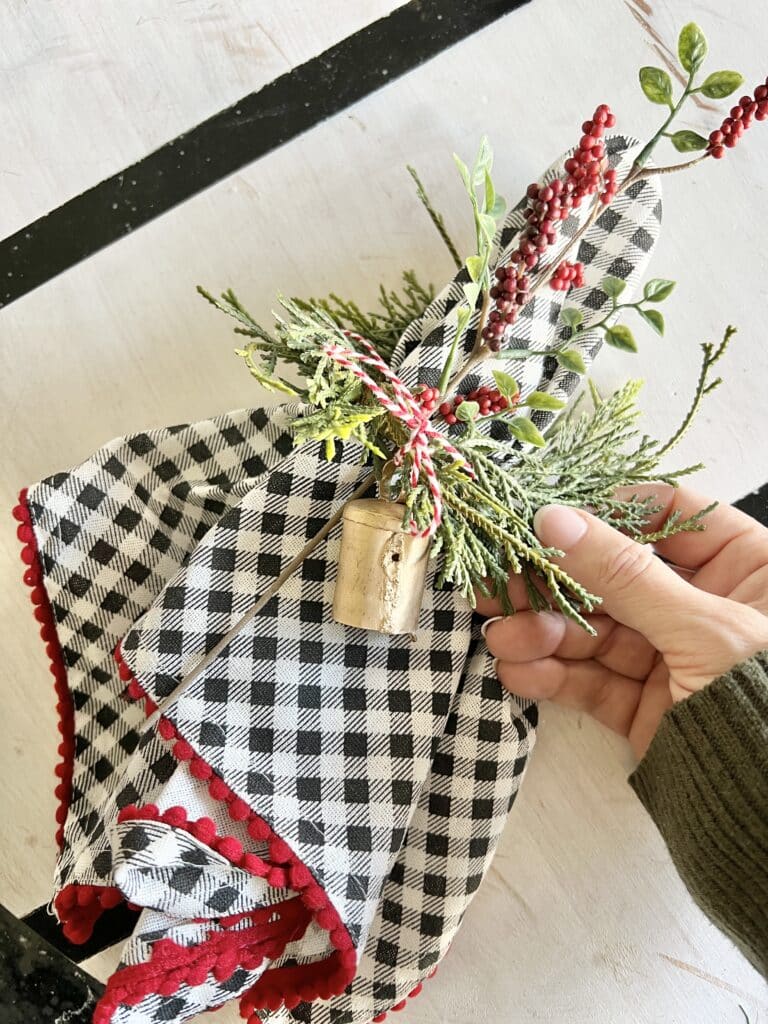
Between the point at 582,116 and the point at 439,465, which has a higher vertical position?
the point at 582,116

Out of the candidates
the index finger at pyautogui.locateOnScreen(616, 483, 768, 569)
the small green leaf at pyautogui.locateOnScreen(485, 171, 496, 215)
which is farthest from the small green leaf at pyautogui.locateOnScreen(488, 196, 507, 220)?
the index finger at pyautogui.locateOnScreen(616, 483, 768, 569)

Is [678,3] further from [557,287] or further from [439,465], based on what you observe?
[439,465]

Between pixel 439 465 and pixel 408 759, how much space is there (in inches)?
11.8

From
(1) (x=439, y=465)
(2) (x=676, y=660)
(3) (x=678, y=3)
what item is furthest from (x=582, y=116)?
(2) (x=676, y=660)

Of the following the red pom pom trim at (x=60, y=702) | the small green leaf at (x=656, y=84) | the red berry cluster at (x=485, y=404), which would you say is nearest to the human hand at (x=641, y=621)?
the red berry cluster at (x=485, y=404)

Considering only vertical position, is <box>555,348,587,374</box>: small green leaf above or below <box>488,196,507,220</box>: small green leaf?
below

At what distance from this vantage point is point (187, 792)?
75 cm

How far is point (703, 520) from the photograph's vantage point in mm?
836

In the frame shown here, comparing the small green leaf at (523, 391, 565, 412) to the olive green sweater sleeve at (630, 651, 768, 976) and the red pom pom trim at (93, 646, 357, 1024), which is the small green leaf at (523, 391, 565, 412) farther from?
the red pom pom trim at (93, 646, 357, 1024)

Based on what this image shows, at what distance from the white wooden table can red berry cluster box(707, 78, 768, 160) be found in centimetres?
27

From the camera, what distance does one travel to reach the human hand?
713 mm

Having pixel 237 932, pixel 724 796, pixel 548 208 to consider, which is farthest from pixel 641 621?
pixel 237 932

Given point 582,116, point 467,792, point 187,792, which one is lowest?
point 467,792

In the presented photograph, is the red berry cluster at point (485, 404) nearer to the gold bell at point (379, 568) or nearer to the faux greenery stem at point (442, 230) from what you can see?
the gold bell at point (379, 568)
